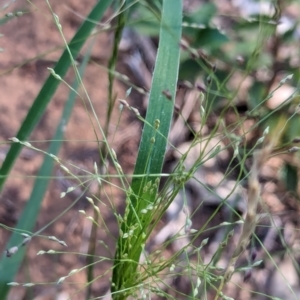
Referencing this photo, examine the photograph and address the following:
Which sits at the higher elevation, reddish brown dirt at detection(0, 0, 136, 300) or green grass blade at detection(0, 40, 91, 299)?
reddish brown dirt at detection(0, 0, 136, 300)

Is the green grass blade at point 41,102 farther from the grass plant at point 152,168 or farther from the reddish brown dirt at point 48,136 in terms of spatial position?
the reddish brown dirt at point 48,136

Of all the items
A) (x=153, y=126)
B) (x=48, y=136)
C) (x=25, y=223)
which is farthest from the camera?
(x=48, y=136)

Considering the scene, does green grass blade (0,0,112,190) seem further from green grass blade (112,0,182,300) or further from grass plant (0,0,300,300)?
green grass blade (112,0,182,300)

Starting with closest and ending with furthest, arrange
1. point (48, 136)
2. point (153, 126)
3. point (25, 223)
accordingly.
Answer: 1. point (25, 223)
2. point (153, 126)
3. point (48, 136)

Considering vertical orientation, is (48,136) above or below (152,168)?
above

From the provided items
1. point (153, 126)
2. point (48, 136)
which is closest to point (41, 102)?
point (153, 126)

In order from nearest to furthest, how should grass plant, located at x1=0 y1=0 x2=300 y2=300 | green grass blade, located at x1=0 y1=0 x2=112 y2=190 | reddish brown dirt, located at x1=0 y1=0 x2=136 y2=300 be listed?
1. grass plant, located at x1=0 y1=0 x2=300 y2=300
2. green grass blade, located at x1=0 y1=0 x2=112 y2=190
3. reddish brown dirt, located at x1=0 y1=0 x2=136 y2=300

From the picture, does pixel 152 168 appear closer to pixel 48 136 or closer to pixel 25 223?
pixel 25 223

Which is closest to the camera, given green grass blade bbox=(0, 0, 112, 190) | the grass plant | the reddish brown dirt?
the grass plant

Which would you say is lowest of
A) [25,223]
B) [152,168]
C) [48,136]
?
[25,223]

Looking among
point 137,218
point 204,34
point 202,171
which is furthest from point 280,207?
point 137,218

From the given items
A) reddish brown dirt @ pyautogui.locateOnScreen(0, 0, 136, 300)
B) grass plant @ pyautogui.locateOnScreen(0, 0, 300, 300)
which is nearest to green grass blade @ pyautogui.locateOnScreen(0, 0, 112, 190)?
grass plant @ pyautogui.locateOnScreen(0, 0, 300, 300)

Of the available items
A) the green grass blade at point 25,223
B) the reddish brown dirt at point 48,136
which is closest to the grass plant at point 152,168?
the green grass blade at point 25,223
